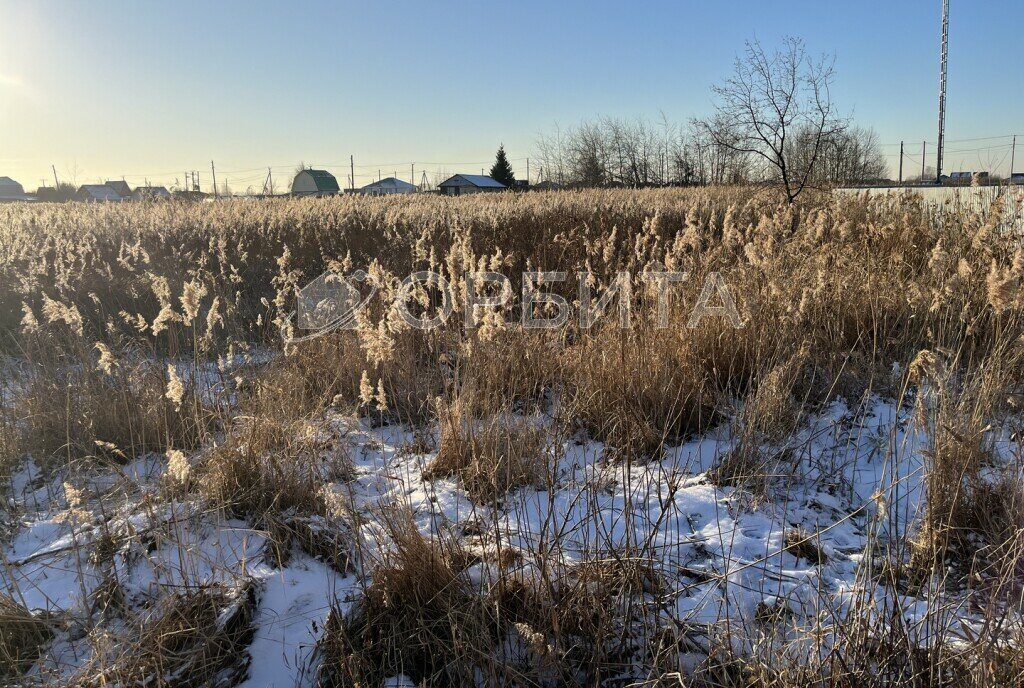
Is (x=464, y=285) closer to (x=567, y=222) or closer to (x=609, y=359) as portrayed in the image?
(x=609, y=359)

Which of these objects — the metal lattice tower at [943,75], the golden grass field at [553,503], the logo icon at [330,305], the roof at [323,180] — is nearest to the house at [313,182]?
the roof at [323,180]

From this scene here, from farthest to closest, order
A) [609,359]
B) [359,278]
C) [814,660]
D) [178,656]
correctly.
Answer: [359,278]
[609,359]
[178,656]
[814,660]

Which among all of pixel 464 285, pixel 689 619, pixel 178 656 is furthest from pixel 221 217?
pixel 689 619

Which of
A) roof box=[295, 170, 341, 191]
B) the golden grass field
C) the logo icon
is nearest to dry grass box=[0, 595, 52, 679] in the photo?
the golden grass field

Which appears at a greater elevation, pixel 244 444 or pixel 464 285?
pixel 464 285

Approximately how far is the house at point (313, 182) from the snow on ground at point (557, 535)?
187ft

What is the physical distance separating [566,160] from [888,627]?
4097cm

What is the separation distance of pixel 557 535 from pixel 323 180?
6027 centimetres

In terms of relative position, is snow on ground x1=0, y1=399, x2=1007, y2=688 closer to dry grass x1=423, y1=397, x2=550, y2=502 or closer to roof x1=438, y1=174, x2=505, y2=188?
dry grass x1=423, y1=397, x2=550, y2=502

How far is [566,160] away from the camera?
133 feet

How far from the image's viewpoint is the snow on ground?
1.87 meters

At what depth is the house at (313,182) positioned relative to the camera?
56.2 m

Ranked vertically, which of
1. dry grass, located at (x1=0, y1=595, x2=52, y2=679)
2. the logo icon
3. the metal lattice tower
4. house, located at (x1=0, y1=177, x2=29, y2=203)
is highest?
house, located at (x1=0, y1=177, x2=29, y2=203)

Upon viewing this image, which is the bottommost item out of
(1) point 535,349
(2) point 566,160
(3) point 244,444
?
(3) point 244,444
